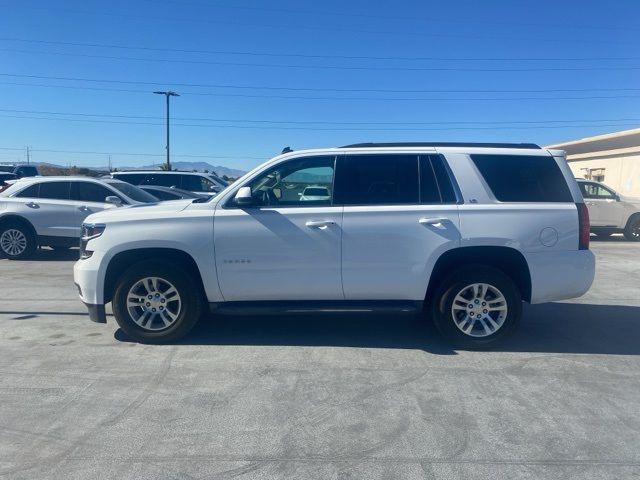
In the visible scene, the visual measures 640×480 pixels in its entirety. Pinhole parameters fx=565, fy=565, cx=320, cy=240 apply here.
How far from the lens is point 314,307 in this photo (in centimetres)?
568

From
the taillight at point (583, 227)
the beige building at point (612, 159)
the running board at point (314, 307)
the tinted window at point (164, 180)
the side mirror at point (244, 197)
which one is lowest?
the running board at point (314, 307)

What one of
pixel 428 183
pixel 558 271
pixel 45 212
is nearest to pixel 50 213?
pixel 45 212

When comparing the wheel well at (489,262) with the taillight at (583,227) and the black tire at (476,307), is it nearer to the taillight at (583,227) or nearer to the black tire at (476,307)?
the black tire at (476,307)

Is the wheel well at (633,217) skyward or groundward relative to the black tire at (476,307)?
skyward

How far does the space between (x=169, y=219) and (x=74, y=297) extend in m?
3.32

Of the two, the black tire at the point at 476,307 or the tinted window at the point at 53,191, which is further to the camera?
the tinted window at the point at 53,191

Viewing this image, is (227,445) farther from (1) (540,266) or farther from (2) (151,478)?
(1) (540,266)

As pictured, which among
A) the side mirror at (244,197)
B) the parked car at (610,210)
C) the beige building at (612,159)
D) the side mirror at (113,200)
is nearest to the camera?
the side mirror at (244,197)

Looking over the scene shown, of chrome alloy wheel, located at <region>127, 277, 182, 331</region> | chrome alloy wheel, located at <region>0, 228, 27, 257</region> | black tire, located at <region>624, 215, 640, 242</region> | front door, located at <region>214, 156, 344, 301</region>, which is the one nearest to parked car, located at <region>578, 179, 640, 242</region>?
black tire, located at <region>624, 215, 640, 242</region>

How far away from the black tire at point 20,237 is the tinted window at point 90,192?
1.17 meters

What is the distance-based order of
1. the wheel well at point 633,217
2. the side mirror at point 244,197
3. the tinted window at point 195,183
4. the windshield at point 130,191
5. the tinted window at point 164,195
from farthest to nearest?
the tinted window at point 195,183
the tinted window at point 164,195
the wheel well at point 633,217
the windshield at point 130,191
the side mirror at point 244,197

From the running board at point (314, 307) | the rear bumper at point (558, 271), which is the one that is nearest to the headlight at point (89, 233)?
the running board at point (314, 307)

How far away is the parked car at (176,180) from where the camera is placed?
689 inches

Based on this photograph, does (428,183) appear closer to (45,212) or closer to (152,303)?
(152,303)
